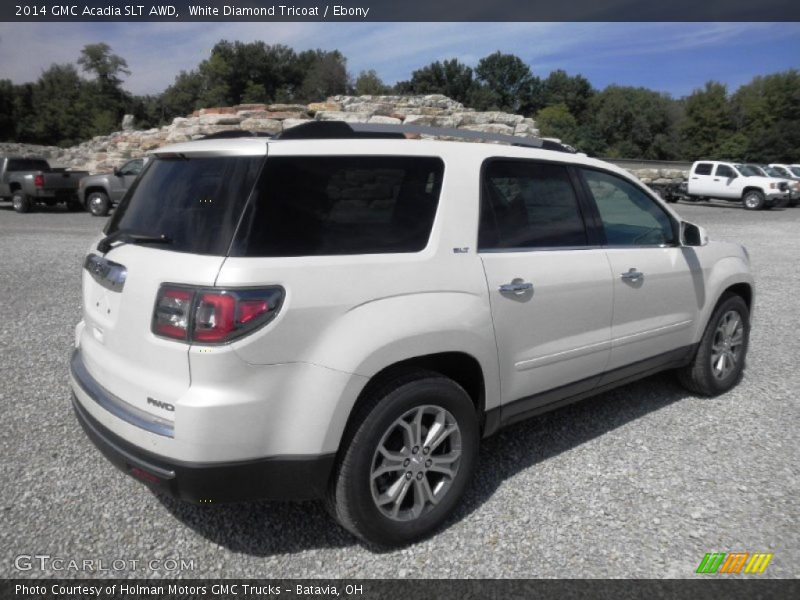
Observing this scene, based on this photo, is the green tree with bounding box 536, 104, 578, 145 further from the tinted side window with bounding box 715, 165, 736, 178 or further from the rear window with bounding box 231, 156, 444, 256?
the rear window with bounding box 231, 156, 444, 256

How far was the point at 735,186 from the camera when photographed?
25.8 metres

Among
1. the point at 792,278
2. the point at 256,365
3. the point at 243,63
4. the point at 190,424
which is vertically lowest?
the point at 792,278

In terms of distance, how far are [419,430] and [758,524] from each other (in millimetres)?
1746

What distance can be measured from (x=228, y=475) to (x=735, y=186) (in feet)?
93.2

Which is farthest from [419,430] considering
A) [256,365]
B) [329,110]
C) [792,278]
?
[329,110]

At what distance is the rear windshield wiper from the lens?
8.28 feet

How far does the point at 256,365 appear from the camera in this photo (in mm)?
2232

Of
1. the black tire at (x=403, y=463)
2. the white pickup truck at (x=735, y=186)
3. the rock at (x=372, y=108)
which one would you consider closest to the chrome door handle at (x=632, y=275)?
the black tire at (x=403, y=463)

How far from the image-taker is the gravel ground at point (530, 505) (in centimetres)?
266

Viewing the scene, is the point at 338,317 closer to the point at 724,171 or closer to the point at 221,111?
the point at 221,111

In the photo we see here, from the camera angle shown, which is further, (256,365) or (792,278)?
(792,278)

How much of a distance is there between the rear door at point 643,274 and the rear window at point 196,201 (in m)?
2.17

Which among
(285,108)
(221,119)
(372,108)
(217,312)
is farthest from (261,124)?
(217,312)

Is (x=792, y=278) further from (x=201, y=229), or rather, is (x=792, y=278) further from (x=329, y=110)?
(x=329, y=110)
